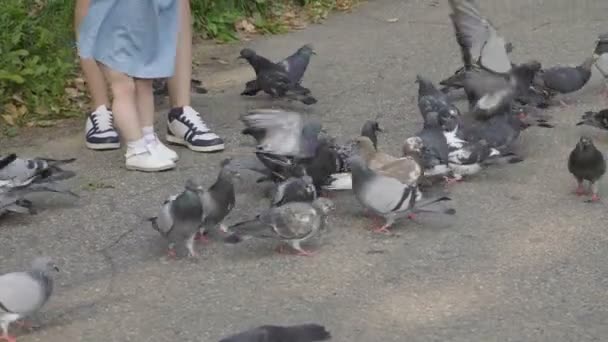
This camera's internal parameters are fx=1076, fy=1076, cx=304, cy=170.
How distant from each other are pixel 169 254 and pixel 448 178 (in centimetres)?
165

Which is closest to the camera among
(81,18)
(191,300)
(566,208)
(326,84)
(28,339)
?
(28,339)

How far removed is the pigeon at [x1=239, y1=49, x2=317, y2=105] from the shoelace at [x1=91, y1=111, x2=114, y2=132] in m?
1.13

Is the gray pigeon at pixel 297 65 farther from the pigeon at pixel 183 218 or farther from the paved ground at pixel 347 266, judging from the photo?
the pigeon at pixel 183 218

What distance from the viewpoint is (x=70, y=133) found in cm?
681

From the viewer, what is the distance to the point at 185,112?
6344mm

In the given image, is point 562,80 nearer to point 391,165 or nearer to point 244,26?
point 391,165

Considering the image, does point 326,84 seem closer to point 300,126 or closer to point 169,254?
point 300,126

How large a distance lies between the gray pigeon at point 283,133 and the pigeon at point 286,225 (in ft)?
2.21

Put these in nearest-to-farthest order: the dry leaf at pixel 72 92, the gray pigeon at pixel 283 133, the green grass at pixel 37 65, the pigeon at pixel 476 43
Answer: the gray pigeon at pixel 283 133, the pigeon at pixel 476 43, the green grass at pixel 37 65, the dry leaf at pixel 72 92

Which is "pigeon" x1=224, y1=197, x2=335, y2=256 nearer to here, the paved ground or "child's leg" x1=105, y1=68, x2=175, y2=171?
the paved ground

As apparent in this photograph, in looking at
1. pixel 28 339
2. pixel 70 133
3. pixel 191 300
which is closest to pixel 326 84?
pixel 70 133

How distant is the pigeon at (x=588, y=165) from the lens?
5410 mm

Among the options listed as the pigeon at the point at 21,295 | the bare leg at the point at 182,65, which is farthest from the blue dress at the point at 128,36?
the pigeon at the point at 21,295

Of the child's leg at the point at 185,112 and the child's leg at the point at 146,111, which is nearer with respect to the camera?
the child's leg at the point at 146,111
